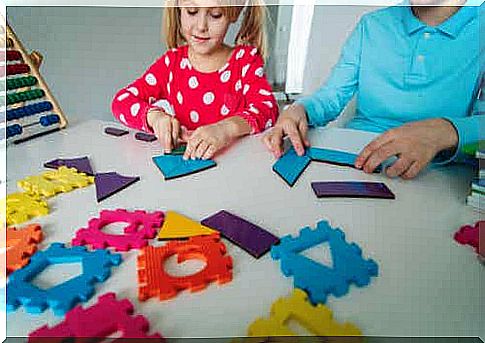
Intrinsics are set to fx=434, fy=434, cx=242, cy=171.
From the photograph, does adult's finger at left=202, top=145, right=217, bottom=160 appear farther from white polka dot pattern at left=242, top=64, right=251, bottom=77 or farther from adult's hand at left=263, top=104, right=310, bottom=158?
white polka dot pattern at left=242, top=64, right=251, bottom=77

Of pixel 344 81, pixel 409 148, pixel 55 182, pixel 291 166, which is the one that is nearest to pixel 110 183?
pixel 55 182

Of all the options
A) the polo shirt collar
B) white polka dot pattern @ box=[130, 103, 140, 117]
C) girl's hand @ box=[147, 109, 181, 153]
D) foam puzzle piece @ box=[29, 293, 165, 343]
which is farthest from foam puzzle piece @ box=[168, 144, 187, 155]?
the polo shirt collar

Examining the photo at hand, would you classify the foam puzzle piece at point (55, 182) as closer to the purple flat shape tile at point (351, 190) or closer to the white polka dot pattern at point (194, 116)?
the purple flat shape tile at point (351, 190)

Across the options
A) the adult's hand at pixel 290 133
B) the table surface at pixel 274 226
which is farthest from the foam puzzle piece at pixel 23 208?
the adult's hand at pixel 290 133

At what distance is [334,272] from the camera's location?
0.79 ft

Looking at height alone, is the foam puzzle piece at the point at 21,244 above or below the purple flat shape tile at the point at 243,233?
below

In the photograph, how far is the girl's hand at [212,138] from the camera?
0.42 metres

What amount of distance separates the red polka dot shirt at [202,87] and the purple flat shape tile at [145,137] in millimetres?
114

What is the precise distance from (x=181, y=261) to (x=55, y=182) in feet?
0.50

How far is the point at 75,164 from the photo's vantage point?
1.27 feet

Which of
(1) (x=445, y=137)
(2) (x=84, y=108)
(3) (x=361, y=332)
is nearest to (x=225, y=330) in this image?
(3) (x=361, y=332)

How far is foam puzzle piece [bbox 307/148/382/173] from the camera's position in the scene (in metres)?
0.41

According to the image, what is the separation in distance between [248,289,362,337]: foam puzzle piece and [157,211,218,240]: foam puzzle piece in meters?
0.08

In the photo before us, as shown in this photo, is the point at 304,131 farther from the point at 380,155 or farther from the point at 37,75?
the point at 37,75
